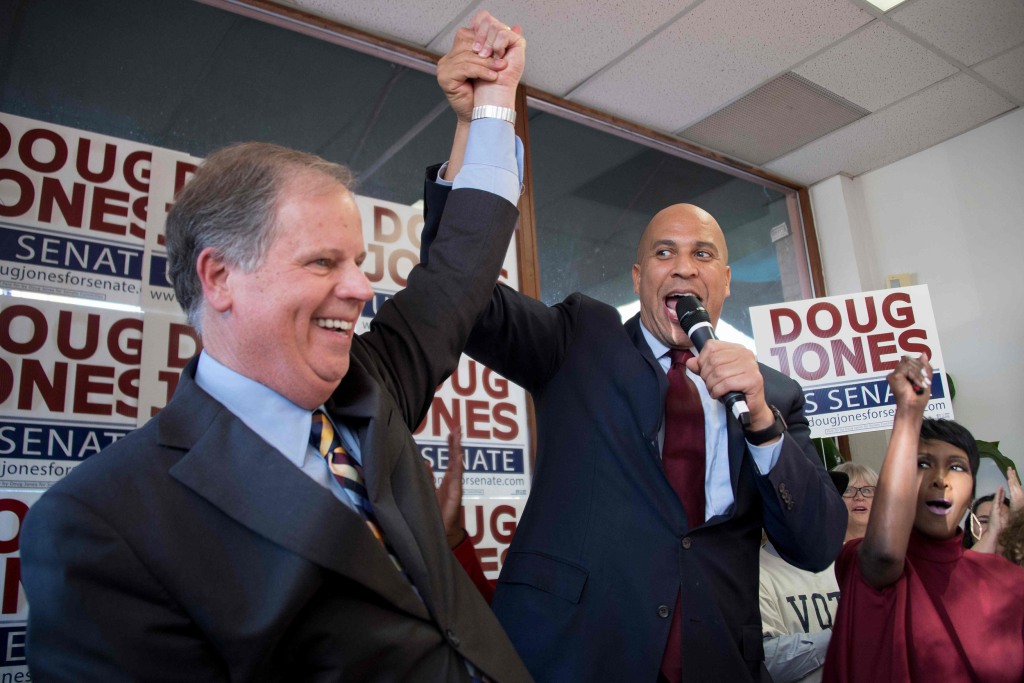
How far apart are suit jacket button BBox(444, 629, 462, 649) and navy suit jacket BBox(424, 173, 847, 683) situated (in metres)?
0.43

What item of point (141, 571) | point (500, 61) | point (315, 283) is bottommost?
point (141, 571)

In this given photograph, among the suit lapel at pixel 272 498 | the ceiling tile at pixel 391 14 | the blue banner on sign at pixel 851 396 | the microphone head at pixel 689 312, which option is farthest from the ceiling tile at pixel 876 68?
the suit lapel at pixel 272 498

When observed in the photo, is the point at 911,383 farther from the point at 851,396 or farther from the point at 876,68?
the point at 876,68

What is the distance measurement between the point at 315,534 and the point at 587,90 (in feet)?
12.2

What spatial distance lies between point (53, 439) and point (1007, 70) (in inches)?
188

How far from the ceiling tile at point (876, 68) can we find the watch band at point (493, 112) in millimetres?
3174

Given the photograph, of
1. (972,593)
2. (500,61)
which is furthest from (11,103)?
(972,593)

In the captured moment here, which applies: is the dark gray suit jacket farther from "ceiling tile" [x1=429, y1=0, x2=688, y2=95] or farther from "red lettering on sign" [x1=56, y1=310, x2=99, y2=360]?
"ceiling tile" [x1=429, y1=0, x2=688, y2=95]

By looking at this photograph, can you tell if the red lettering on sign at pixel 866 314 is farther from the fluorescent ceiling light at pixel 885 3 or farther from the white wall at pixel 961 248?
the fluorescent ceiling light at pixel 885 3

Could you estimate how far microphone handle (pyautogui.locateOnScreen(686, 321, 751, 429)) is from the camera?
4.43 ft

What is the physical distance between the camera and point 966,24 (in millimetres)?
3904

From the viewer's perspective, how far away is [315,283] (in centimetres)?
103

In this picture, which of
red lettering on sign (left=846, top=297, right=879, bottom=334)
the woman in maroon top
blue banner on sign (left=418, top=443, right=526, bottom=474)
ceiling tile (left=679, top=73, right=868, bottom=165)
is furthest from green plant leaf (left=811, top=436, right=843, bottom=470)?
the woman in maroon top

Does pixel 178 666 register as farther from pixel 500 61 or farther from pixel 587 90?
pixel 587 90
